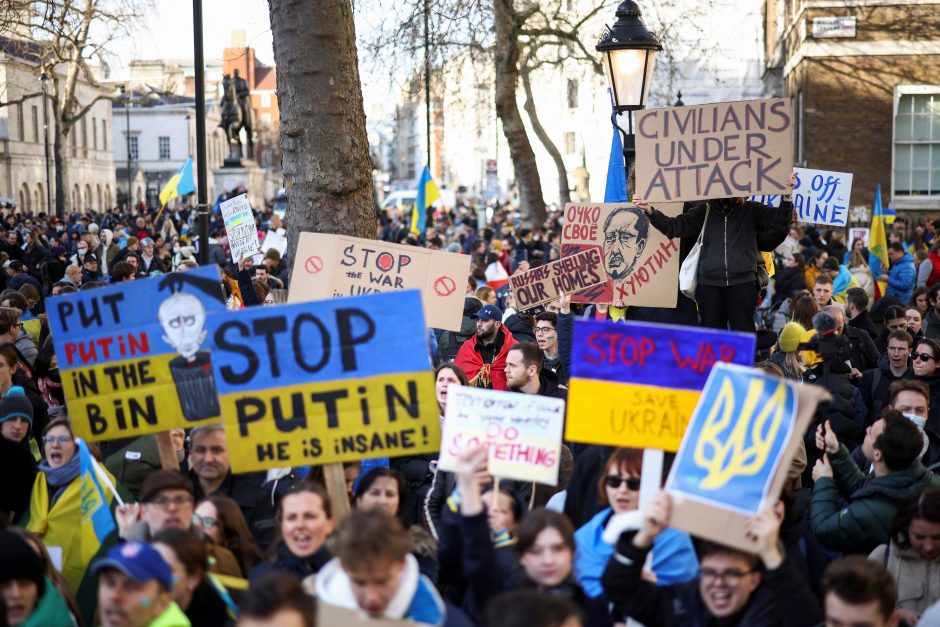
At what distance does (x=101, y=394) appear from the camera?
19.2 feet

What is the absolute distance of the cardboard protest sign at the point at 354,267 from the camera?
8.22 m

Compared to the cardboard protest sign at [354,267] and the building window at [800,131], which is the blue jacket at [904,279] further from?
the building window at [800,131]

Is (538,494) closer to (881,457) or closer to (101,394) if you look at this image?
(881,457)

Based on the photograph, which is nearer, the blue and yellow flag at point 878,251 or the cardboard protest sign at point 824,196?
the cardboard protest sign at point 824,196

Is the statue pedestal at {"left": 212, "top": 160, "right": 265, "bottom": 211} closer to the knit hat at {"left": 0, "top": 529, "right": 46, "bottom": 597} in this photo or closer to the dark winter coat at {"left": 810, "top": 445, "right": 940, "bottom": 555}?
the dark winter coat at {"left": 810, "top": 445, "right": 940, "bottom": 555}

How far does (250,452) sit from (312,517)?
557 millimetres

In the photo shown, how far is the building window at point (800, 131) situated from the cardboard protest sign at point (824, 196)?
16980 mm

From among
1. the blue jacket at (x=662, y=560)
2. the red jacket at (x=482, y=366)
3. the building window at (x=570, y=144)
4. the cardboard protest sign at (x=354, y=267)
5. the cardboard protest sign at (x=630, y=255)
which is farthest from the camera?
the building window at (x=570, y=144)

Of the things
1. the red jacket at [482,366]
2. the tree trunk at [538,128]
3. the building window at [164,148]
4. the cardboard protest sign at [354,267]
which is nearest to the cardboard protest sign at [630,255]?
the red jacket at [482,366]

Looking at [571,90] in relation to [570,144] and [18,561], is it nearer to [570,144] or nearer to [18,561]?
[570,144]

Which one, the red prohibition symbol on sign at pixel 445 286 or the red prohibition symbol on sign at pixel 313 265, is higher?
the red prohibition symbol on sign at pixel 313 265

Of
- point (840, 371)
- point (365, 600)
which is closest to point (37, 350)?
point (840, 371)

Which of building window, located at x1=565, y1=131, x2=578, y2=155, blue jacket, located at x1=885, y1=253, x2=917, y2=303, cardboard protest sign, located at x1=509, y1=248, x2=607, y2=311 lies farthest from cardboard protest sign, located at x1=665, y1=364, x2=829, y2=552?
building window, located at x1=565, y1=131, x2=578, y2=155

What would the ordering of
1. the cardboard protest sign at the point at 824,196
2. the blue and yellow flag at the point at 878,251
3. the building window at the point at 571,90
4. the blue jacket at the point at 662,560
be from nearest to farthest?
the blue jacket at the point at 662,560 → the cardboard protest sign at the point at 824,196 → the blue and yellow flag at the point at 878,251 → the building window at the point at 571,90
